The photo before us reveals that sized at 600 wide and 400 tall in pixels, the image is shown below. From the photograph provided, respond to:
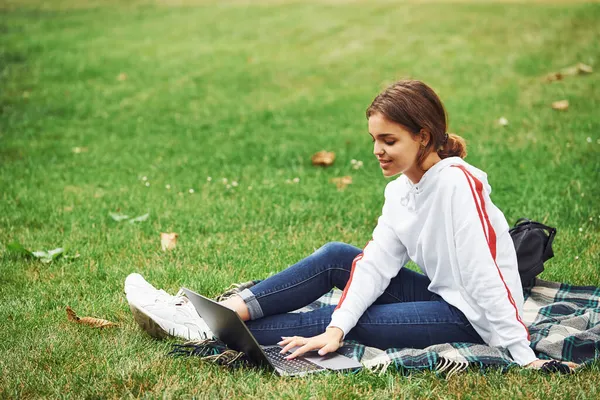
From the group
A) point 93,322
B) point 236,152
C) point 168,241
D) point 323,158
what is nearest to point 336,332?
point 93,322

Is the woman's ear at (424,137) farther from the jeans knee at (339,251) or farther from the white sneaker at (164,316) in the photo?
the white sneaker at (164,316)

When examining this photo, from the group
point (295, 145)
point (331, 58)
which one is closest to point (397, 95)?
point (295, 145)

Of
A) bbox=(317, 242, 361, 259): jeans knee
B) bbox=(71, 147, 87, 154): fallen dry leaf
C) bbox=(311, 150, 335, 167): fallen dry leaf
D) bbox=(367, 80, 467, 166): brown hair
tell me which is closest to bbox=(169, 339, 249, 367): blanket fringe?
bbox=(317, 242, 361, 259): jeans knee

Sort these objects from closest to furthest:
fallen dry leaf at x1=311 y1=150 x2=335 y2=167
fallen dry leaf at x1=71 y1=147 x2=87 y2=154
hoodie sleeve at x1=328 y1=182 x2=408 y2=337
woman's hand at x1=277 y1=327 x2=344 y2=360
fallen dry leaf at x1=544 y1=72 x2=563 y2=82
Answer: woman's hand at x1=277 y1=327 x2=344 y2=360 < hoodie sleeve at x1=328 y1=182 x2=408 y2=337 < fallen dry leaf at x1=311 y1=150 x2=335 y2=167 < fallen dry leaf at x1=71 y1=147 x2=87 y2=154 < fallen dry leaf at x1=544 y1=72 x2=563 y2=82

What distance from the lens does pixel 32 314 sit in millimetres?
3588

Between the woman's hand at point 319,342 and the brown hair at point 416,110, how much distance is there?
0.82m

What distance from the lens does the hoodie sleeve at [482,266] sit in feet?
9.32

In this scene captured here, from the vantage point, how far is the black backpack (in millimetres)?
3713

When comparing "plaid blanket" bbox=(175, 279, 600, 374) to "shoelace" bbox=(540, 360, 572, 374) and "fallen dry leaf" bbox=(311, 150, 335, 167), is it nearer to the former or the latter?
"shoelace" bbox=(540, 360, 572, 374)

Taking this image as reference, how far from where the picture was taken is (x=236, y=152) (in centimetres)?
695

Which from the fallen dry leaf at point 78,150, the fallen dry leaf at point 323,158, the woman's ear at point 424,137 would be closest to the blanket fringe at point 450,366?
the woman's ear at point 424,137

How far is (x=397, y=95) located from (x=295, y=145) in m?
4.11

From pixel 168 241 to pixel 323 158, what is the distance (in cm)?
221

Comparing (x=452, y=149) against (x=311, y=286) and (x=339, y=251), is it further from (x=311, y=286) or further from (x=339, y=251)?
(x=311, y=286)
